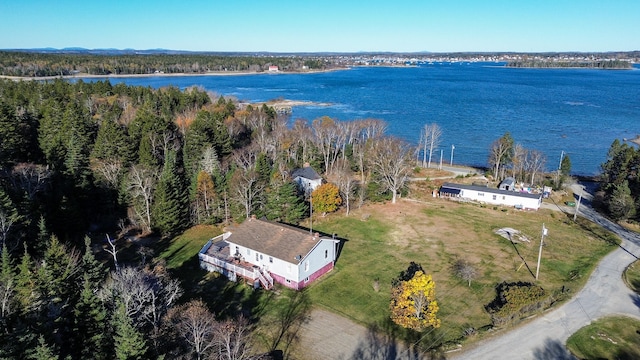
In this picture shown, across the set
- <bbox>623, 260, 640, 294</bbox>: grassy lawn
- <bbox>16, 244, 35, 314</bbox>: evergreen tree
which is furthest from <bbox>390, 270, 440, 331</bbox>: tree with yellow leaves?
<bbox>16, 244, 35, 314</bbox>: evergreen tree

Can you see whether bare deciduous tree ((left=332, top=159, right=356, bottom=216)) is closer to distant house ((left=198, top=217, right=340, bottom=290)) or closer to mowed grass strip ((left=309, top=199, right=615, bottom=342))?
mowed grass strip ((left=309, top=199, right=615, bottom=342))

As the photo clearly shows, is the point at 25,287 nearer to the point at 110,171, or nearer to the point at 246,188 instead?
the point at 246,188

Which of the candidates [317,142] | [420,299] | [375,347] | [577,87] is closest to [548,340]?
[420,299]

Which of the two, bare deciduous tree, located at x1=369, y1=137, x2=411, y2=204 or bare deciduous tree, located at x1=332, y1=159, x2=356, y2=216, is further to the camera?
bare deciduous tree, located at x1=369, y1=137, x2=411, y2=204

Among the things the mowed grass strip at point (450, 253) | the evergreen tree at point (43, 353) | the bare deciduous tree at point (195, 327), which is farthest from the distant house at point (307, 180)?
the evergreen tree at point (43, 353)

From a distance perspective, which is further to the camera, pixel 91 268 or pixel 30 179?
pixel 30 179

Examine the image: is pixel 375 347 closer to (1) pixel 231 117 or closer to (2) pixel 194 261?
(2) pixel 194 261

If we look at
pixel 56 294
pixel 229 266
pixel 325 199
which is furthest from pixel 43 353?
pixel 325 199
